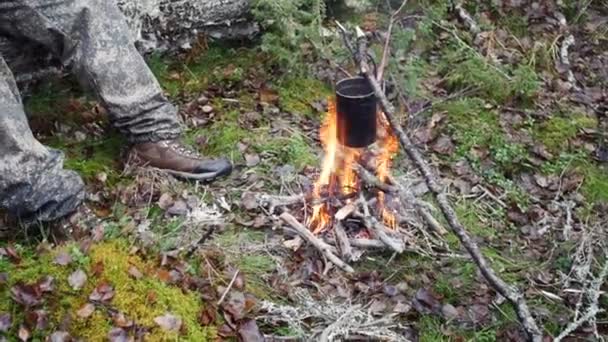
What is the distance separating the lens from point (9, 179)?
339cm

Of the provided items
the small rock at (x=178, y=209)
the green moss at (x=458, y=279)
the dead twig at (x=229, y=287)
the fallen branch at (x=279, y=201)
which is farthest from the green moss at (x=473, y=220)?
the small rock at (x=178, y=209)

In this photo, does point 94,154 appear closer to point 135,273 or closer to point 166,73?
point 166,73


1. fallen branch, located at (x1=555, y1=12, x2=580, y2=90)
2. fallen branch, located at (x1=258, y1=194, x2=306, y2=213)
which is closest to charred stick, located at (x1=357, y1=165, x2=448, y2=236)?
fallen branch, located at (x1=258, y1=194, x2=306, y2=213)

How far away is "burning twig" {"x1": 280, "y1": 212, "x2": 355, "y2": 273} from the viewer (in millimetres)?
3539

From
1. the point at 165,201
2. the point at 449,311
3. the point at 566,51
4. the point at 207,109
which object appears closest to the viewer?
the point at 449,311

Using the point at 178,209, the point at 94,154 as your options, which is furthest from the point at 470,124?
the point at 94,154

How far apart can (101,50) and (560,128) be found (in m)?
2.98

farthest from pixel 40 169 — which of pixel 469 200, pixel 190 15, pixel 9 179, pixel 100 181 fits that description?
pixel 469 200

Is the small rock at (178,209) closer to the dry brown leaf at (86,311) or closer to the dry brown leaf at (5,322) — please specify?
the dry brown leaf at (86,311)

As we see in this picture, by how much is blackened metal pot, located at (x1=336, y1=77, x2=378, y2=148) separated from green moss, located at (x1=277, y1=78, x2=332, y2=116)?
1.05 meters

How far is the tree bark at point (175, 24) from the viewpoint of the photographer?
175 inches

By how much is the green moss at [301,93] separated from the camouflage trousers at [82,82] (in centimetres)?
97

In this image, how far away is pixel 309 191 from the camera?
3980 mm

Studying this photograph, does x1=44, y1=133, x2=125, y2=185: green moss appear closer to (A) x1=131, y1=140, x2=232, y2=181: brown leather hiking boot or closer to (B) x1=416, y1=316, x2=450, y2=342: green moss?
(A) x1=131, y1=140, x2=232, y2=181: brown leather hiking boot
